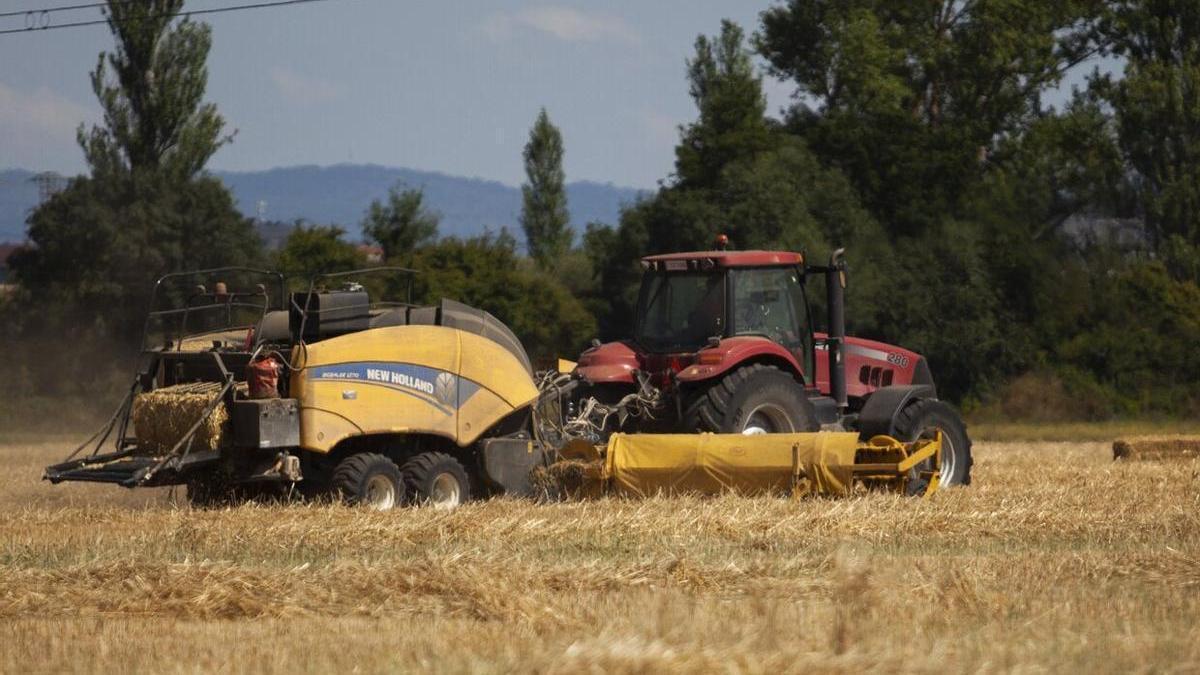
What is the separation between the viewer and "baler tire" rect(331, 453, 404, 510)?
12625 millimetres

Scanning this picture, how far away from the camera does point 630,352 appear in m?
14.1

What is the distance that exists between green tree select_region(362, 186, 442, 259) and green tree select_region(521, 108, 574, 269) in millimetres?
27444

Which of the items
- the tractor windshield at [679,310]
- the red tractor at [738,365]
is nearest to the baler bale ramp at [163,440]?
the red tractor at [738,365]

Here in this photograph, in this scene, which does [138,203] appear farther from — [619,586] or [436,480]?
[619,586]

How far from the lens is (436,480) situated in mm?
13258

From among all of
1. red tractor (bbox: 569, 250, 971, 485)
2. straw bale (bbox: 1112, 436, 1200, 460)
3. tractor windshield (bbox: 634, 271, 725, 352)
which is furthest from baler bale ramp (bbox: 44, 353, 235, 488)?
straw bale (bbox: 1112, 436, 1200, 460)

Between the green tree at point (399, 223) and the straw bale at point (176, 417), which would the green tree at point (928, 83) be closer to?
the green tree at point (399, 223)

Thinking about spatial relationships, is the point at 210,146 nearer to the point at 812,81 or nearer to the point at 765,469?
the point at 812,81

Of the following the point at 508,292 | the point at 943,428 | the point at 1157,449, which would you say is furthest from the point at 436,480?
the point at 508,292

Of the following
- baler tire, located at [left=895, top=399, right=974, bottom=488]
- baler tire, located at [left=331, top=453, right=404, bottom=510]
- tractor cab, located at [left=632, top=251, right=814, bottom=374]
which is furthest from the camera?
baler tire, located at [left=895, top=399, right=974, bottom=488]

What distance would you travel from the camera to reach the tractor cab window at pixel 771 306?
547 inches

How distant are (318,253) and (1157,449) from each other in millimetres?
19552

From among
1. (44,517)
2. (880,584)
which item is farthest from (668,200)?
(880,584)

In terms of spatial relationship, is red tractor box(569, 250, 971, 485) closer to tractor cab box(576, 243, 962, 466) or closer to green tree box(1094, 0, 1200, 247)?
tractor cab box(576, 243, 962, 466)
